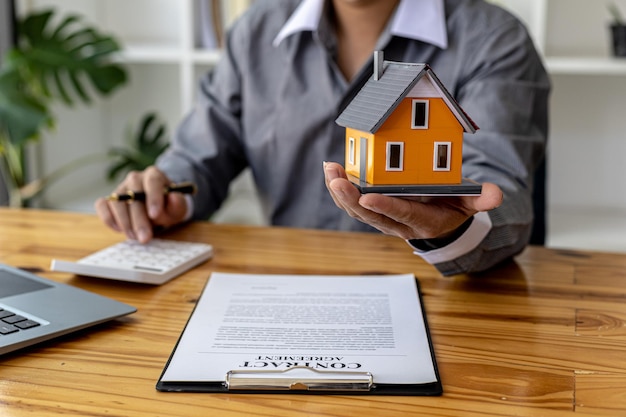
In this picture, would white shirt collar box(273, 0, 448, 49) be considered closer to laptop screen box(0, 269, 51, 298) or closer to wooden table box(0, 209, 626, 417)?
wooden table box(0, 209, 626, 417)

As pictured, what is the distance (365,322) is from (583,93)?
165cm

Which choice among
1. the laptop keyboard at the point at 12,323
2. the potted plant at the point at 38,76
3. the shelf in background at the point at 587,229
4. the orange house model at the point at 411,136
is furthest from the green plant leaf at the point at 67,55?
the orange house model at the point at 411,136

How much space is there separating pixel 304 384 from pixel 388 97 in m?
0.28

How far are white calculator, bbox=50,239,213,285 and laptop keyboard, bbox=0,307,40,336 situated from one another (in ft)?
0.54

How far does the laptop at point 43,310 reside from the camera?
0.71 meters

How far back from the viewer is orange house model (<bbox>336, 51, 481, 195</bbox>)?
0.71 meters

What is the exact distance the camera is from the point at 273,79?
1.45m

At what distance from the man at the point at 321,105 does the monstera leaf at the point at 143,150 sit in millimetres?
816

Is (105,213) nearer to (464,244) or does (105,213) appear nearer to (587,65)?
(464,244)

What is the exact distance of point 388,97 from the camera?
72cm

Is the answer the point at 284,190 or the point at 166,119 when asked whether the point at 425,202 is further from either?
the point at 166,119

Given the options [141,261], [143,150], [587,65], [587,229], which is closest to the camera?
[141,261]

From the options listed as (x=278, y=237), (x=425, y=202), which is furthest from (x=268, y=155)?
(x=425, y=202)

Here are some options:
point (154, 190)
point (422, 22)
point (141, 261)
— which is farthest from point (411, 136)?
point (422, 22)
